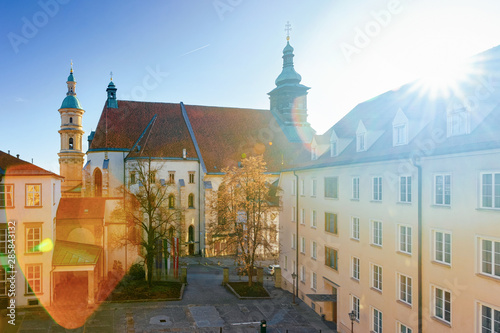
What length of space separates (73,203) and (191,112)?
939 inches

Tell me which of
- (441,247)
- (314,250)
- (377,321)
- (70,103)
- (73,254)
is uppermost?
(70,103)

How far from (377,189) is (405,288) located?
4.89m

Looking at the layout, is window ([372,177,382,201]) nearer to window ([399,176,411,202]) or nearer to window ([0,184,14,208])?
window ([399,176,411,202])

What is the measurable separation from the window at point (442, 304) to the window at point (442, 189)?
3390mm

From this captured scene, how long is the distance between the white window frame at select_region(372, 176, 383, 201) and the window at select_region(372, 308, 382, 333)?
553 centimetres

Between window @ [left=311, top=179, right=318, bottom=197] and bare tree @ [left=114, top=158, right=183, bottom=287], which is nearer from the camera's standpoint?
window @ [left=311, top=179, right=318, bottom=197]

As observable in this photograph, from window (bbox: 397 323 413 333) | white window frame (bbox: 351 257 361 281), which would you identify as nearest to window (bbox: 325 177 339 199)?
white window frame (bbox: 351 257 361 281)

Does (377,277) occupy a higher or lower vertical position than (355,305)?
higher

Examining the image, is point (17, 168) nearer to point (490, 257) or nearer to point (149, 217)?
point (149, 217)

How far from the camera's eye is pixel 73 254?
2753cm

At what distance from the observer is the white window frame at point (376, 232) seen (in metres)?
19.6

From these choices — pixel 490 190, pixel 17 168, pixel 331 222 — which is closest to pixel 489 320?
pixel 490 190

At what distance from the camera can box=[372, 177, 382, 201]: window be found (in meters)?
19.7

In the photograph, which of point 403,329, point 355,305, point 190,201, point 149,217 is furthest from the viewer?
point 190,201
